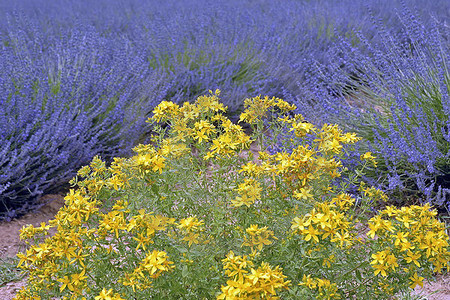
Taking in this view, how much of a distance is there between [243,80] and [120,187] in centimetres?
311

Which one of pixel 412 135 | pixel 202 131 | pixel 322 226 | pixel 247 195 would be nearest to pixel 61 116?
pixel 202 131

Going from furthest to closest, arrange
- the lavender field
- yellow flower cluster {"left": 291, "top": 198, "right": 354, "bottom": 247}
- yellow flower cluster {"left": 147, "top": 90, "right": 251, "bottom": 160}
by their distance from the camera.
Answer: the lavender field, yellow flower cluster {"left": 147, "top": 90, "right": 251, "bottom": 160}, yellow flower cluster {"left": 291, "top": 198, "right": 354, "bottom": 247}

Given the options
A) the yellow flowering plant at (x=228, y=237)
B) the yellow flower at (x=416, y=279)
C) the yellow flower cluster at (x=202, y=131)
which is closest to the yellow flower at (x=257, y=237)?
the yellow flowering plant at (x=228, y=237)

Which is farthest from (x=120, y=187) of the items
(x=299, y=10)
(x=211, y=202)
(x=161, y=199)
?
(x=299, y=10)

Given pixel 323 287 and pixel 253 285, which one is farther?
pixel 323 287

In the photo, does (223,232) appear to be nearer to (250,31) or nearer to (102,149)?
(102,149)

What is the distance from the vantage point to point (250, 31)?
18.7 feet

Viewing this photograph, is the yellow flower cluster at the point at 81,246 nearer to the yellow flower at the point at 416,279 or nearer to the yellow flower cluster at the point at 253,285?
the yellow flower cluster at the point at 253,285

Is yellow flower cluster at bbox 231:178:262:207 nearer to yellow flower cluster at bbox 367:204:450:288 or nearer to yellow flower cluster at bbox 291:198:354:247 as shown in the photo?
yellow flower cluster at bbox 291:198:354:247

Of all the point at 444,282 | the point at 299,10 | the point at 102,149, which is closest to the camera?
the point at 444,282

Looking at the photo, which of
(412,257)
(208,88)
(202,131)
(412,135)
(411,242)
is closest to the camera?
(412,257)

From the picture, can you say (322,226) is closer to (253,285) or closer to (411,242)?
(253,285)

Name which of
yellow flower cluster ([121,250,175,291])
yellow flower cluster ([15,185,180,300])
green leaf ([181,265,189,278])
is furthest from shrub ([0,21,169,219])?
green leaf ([181,265,189,278])

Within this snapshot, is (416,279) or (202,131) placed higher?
(202,131)
